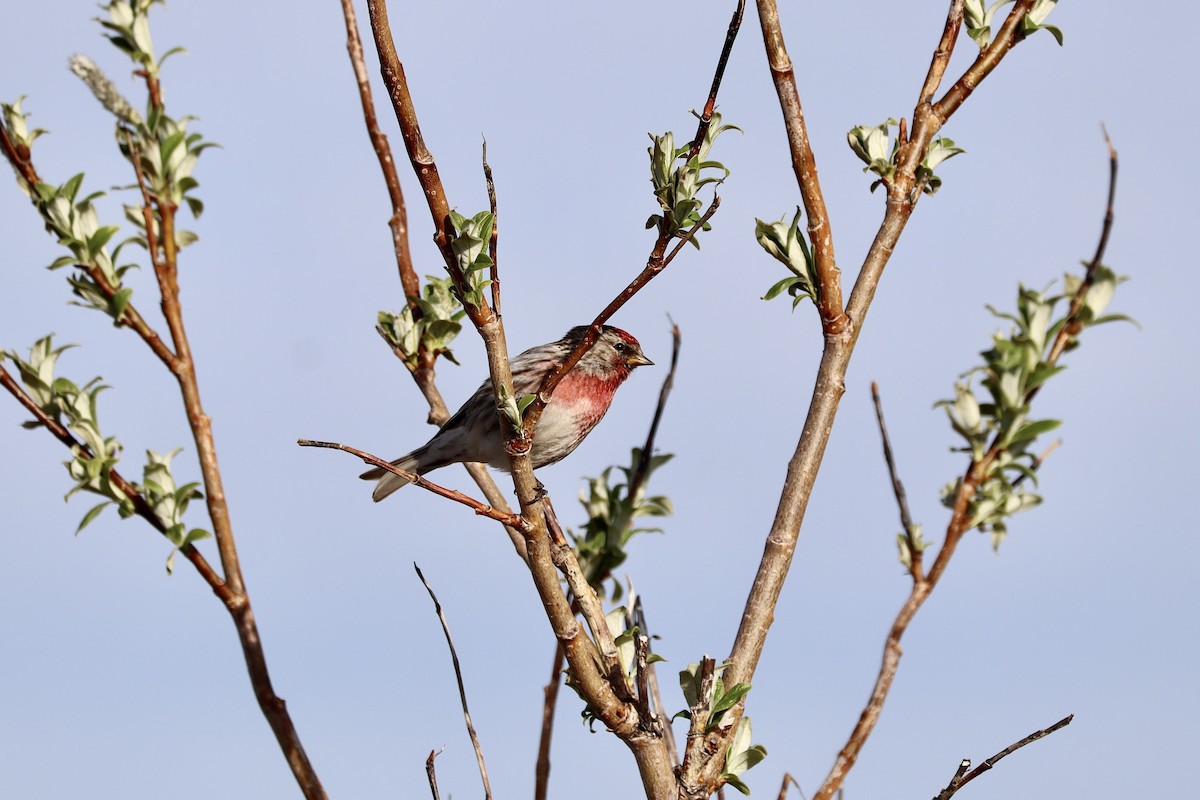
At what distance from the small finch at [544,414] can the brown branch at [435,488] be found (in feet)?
14.3

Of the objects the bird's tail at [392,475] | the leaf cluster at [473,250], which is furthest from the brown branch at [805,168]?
the bird's tail at [392,475]

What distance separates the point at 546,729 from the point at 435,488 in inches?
59.3

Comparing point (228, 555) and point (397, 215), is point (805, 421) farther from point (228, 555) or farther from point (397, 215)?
point (397, 215)

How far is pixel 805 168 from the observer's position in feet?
13.4

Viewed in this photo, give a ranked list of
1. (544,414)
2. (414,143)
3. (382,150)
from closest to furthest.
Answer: (414,143), (382,150), (544,414)

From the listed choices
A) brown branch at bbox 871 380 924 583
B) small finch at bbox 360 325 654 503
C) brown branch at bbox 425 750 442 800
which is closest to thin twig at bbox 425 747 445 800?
brown branch at bbox 425 750 442 800

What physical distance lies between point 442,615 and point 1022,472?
2.06 m

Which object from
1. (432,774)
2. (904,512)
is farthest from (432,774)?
(904,512)

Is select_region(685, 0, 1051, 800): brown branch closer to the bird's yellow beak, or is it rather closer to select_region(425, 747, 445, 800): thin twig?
select_region(425, 747, 445, 800): thin twig

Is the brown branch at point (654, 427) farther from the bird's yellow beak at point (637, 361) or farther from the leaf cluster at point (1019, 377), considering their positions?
→ the bird's yellow beak at point (637, 361)

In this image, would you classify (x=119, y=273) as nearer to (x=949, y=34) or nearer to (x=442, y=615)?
(x=442, y=615)

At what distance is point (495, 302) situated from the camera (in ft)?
11.8

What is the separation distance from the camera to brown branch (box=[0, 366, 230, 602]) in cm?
420

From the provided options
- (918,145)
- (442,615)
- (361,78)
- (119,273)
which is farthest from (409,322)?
(918,145)
